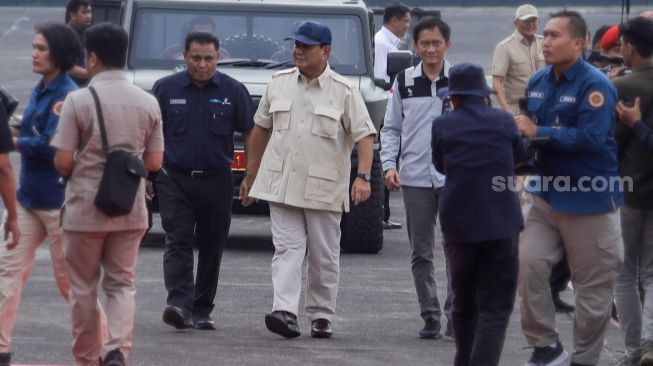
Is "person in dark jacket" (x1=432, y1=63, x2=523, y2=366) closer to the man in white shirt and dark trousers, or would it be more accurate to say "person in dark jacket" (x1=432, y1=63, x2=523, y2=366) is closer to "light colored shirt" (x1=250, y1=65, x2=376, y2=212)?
"light colored shirt" (x1=250, y1=65, x2=376, y2=212)

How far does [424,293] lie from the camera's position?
9.65m

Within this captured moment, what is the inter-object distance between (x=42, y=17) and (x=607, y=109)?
37.1 meters

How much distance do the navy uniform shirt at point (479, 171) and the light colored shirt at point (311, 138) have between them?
1971 mm

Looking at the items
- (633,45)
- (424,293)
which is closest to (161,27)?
(424,293)

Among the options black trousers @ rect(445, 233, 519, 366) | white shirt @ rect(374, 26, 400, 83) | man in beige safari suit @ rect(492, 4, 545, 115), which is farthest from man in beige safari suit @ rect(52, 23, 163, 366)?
white shirt @ rect(374, 26, 400, 83)

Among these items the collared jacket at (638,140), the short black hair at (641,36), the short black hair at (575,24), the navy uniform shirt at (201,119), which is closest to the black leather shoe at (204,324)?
the navy uniform shirt at (201,119)

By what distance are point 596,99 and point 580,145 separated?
0.24 m

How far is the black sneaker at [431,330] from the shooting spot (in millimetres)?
9562

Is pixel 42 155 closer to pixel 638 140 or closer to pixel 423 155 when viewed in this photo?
pixel 423 155

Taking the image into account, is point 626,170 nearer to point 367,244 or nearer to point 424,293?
point 424,293

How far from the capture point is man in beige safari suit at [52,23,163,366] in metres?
7.59

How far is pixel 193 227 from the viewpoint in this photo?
998cm

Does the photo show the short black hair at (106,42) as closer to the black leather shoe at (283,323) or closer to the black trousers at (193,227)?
the black leather shoe at (283,323)

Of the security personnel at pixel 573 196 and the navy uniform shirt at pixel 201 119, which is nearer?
the security personnel at pixel 573 196
